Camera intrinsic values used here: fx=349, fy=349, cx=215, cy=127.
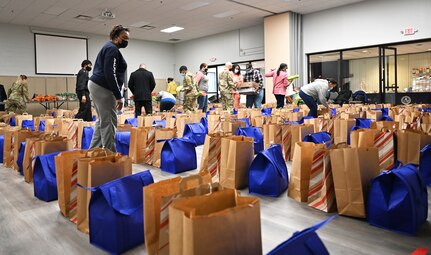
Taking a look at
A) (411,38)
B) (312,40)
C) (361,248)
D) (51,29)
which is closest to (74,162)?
(361,248)

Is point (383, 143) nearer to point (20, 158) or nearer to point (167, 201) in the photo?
point (167, 201)

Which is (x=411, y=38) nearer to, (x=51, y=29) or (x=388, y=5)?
(x=388, y=5)

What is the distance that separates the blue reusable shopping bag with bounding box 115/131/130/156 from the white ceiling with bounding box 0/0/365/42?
6.98 metres

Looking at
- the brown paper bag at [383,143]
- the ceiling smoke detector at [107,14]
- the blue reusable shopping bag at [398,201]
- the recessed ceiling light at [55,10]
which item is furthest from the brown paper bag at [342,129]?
the recessed ceiling light at [55,10]

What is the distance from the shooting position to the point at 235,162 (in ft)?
8.01

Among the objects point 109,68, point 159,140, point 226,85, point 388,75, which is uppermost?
point 388,75

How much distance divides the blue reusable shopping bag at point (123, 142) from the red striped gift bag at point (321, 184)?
2260 millimetres

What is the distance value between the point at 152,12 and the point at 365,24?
254 inches

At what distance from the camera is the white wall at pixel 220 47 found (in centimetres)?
1346

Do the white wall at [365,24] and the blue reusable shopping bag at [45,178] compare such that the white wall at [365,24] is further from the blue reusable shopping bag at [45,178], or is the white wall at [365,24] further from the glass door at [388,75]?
the blue reusable shopping bag at [45,178]

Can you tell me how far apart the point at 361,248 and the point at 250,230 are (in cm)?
70

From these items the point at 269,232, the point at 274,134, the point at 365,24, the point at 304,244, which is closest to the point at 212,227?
the point at 304,244

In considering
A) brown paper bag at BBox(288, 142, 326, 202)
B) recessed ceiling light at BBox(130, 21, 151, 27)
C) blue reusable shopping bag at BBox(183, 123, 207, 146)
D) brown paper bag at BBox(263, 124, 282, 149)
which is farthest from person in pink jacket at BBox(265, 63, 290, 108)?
recessed ceiling light at BBox(130, 21, 151, 27)

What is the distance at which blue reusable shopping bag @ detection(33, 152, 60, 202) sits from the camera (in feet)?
7.71
